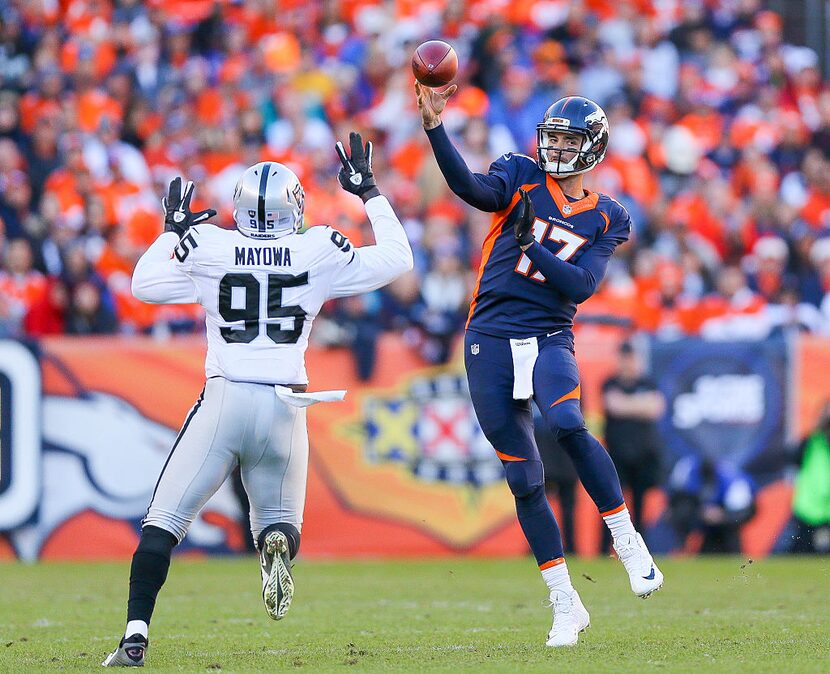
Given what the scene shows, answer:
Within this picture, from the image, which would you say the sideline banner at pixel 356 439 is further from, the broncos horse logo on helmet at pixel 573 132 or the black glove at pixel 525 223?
the black glove at pixel 525 223

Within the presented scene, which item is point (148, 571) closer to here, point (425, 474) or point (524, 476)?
point (524, 476)

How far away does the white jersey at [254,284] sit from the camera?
5645mm

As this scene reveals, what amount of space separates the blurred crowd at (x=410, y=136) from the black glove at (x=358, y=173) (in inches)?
219

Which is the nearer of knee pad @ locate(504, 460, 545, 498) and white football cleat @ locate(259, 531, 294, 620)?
white football cleat @ locate(259, 531, 294, 620)

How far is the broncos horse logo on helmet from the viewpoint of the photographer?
6234mm

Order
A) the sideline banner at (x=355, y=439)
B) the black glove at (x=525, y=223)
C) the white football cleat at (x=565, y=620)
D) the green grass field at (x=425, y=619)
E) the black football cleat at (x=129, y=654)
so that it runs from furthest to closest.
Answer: the sideline banner at (x=355, y=439) → the white football cleat at (x=565, y=620) → the black glove at (x=525, y=223) → the green grass field at (x=425, y=619) → the black football cleat at (x=129, y=654)

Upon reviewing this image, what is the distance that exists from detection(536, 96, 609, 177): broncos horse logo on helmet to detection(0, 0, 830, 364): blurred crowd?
5287mm

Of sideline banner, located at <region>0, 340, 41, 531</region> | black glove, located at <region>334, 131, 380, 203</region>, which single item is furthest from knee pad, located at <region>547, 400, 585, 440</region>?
sideline banner, located at <region>0, 340, 41, 531</region>

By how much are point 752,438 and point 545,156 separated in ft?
19.5


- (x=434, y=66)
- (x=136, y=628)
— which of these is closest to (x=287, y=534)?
(x=136, y=628)

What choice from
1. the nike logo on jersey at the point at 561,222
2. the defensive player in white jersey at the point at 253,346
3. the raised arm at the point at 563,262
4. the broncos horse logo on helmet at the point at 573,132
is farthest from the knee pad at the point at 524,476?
the broncos horse logo on helmet at the point at 573,132

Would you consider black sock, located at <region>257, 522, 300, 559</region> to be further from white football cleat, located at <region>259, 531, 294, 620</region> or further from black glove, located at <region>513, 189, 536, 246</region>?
black glove, located at <region>513, 189, 536, 246</region>

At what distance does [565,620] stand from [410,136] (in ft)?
29.1

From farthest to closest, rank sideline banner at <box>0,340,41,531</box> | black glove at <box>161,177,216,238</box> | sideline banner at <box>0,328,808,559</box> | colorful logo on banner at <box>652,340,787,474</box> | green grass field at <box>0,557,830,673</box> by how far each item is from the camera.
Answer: colorful logo on banner at <box>652,340,787,474</box> < sideline banner at <box>0,328,808,559</box> < sideline banner at <box>0,340,41,531</box> < black glove at <box>161,177,216,238</box> < green grass field at <box>0,557,830,673</box>
